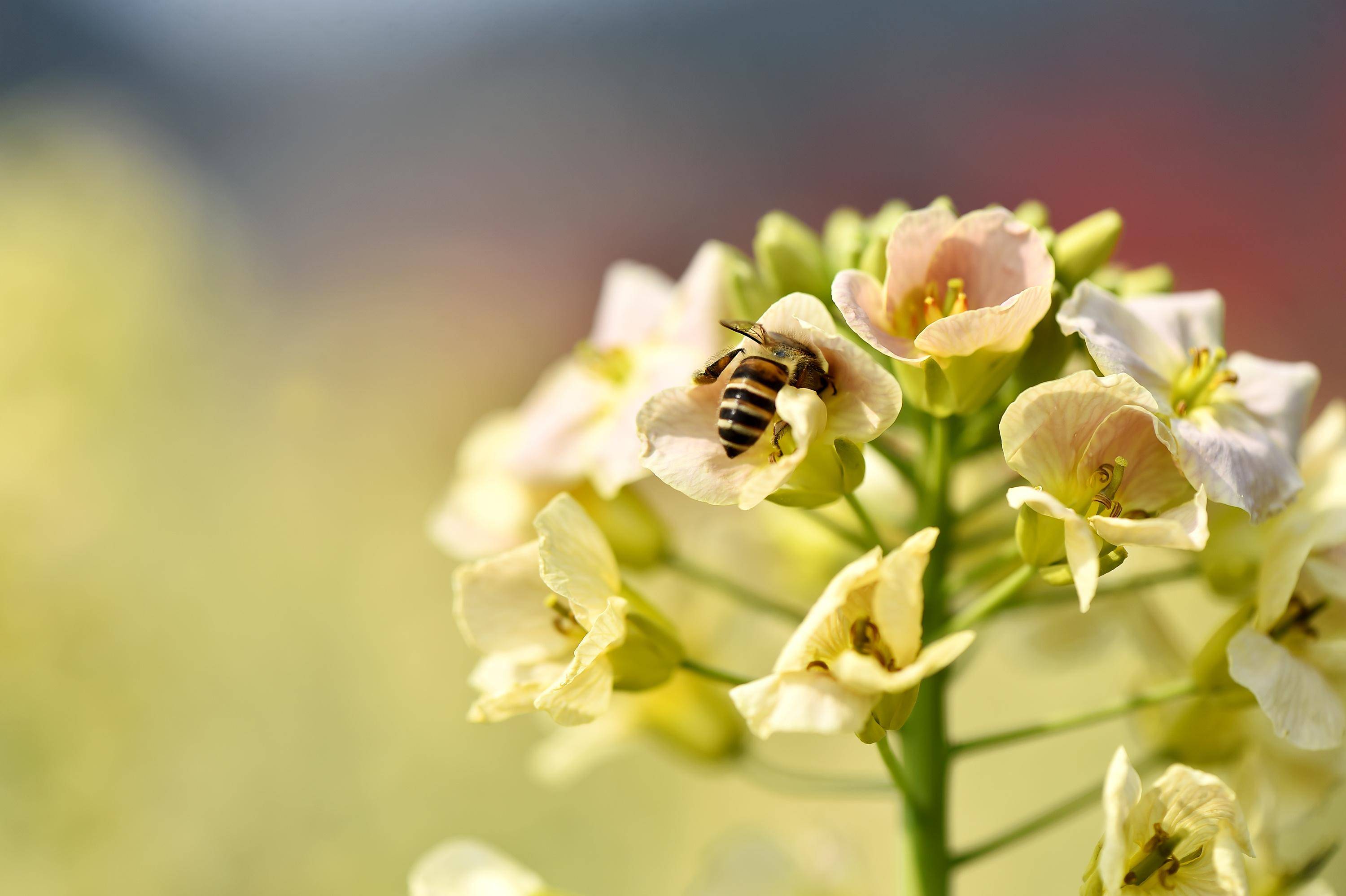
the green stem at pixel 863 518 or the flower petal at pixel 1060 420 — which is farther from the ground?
the flower petal at pixel 1060 420

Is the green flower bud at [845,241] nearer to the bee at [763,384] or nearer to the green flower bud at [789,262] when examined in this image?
the green flower bud at [789,262]

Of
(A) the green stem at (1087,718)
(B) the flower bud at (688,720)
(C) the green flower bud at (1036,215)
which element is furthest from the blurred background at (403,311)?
(C) the green flower bud at (1036,215)

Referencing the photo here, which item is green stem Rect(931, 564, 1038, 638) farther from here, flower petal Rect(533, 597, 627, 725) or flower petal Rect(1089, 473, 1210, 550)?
flower petal Rect(533, 597, 627, 725)

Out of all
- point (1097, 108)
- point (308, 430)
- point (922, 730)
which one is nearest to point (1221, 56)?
point (1097, 108)

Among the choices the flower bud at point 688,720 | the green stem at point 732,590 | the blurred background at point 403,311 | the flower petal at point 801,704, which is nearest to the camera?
the flower petal at point 801,704

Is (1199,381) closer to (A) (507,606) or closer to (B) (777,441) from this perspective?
(B) (777,441)

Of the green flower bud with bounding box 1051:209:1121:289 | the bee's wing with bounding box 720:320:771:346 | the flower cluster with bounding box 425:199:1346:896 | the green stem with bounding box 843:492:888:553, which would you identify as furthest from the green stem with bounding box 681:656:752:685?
the green flower bud with bounding box 1051:209:1121:289
